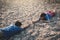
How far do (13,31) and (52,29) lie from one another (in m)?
0.70

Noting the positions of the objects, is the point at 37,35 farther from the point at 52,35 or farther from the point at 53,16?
the point at 53,16

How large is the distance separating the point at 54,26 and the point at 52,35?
17.8 inches

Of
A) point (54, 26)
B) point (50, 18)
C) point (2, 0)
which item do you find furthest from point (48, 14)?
point (2, 0)

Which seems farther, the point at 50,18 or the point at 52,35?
the point at 50,18

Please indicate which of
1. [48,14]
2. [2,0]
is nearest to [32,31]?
[48,14]

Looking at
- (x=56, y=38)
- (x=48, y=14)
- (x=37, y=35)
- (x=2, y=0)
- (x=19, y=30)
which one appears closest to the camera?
(x=56, y=38)

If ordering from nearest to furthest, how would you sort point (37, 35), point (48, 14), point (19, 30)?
point (37, 35)
point (19, 30)
point (48, 14)

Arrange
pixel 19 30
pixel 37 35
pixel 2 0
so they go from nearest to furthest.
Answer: pixel 37 35, pixel 19 30, pixel 2 0

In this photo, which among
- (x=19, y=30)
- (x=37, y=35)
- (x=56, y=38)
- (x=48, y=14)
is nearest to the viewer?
(x=56, y=38)

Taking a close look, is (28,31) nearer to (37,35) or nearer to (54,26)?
(37,35)

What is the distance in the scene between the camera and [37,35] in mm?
2607

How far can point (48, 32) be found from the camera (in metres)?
2.67

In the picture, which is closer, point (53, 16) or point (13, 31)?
point (13, 31)

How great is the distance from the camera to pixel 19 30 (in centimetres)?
278
